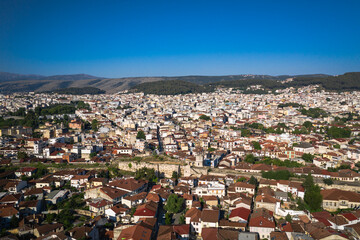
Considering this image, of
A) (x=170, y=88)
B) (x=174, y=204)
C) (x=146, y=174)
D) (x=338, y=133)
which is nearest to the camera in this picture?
(x=174, y=204)

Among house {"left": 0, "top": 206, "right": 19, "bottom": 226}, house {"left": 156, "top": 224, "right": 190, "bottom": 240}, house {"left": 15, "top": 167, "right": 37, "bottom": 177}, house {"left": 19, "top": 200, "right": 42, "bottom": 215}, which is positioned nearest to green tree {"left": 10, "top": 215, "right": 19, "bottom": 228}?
house {"left": 0, "top": 206, "right": 19, "bottom": 226}

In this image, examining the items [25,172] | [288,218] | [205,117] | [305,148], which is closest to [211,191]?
[288,218]

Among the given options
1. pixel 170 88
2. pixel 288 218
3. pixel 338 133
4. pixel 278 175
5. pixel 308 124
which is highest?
pixel 170 88

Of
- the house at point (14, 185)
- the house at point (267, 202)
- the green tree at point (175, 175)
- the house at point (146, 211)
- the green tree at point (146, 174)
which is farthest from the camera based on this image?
the green tree at point (175, 175)

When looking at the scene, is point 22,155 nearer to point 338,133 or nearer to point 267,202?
point 267,202

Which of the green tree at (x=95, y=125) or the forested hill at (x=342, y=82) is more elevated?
the forested hill at (x=342, y=82)

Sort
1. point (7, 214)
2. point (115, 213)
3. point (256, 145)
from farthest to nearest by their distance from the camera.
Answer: point (256, 145), point (115, 213), point (7, 214)

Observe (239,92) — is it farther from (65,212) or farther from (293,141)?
(65,212)

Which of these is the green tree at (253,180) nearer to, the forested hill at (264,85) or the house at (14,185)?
the house at (14,185)

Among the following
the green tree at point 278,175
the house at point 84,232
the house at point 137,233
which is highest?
the green tree at point 278,175

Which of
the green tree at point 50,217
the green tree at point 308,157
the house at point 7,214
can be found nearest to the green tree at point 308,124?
the green tree at point 308,157
